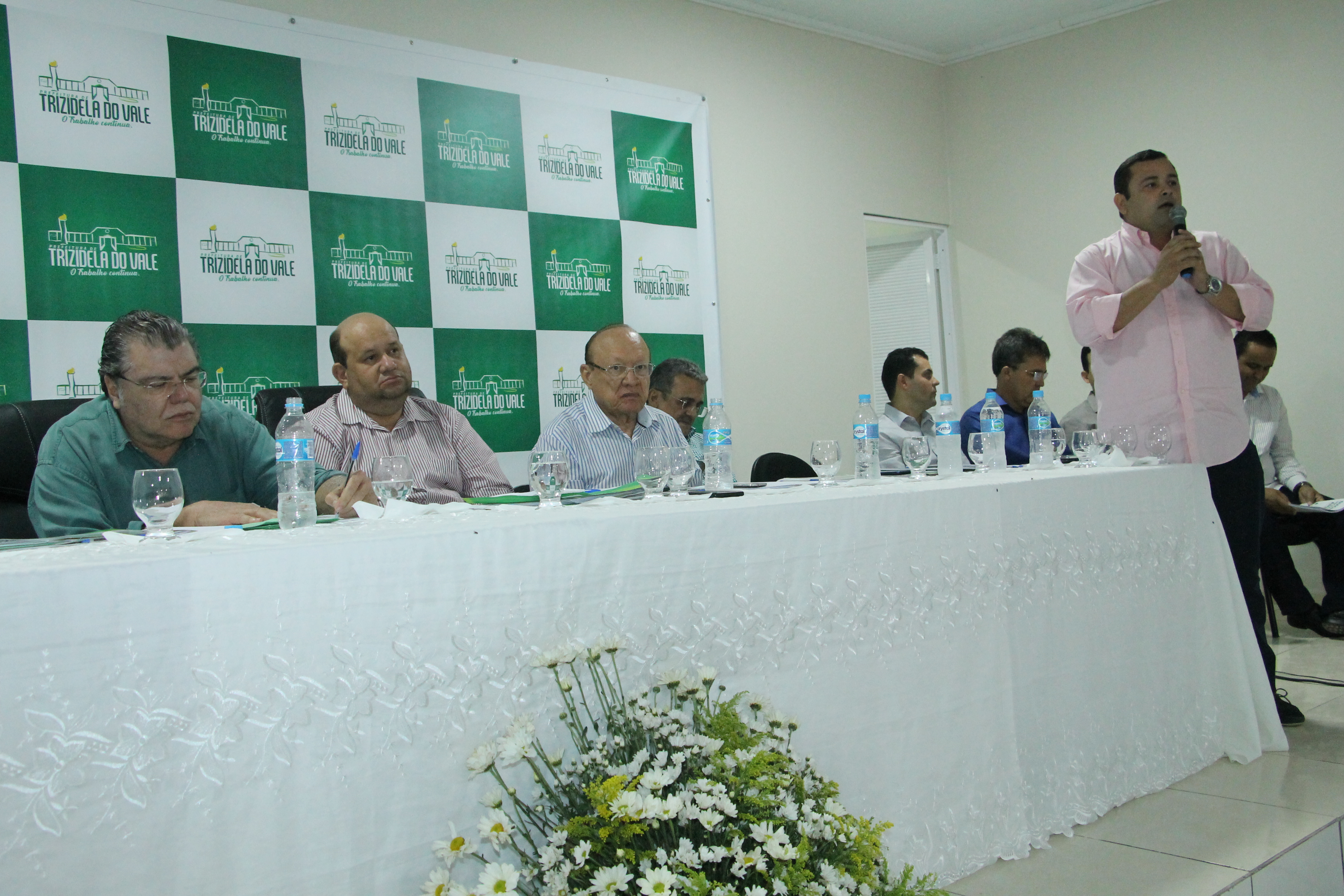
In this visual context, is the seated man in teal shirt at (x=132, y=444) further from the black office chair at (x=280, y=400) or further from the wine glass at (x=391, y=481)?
the black office chair at (x=280, y=400)

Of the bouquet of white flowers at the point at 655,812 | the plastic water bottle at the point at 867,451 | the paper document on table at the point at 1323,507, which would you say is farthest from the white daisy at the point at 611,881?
the paper document on table at the point at 1323,507

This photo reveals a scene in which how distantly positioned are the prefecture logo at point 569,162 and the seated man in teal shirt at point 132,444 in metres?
2.19

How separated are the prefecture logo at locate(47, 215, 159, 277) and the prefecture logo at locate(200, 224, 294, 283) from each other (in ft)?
0.50

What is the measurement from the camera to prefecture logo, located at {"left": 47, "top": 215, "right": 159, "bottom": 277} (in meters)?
2.97

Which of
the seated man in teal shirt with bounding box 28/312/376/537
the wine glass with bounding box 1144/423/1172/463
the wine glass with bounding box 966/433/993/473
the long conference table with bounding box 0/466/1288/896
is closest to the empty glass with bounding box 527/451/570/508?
the long conference table with bounding box 0/466/1288/896

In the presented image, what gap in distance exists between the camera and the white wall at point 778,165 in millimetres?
4258

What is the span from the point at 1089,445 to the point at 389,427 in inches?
69.8

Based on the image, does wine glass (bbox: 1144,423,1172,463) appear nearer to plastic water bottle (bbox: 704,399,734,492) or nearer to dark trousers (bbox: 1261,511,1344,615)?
plastic water bottle (bbox: 704,399,734,492)

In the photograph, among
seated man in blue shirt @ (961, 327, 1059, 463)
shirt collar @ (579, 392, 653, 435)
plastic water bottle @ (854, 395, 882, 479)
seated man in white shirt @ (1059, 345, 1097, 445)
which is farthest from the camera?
seated man in white shirt @ (1059, 345, 1097, 445)

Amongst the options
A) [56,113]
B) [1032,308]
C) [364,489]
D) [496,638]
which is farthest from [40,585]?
[1032,308]

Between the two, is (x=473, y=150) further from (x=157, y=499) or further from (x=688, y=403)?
(x=157, y=499)

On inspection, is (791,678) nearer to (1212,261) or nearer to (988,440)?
(988,440)

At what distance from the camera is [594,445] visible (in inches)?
108

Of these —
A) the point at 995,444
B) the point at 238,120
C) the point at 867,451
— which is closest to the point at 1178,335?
the point at 995,444
